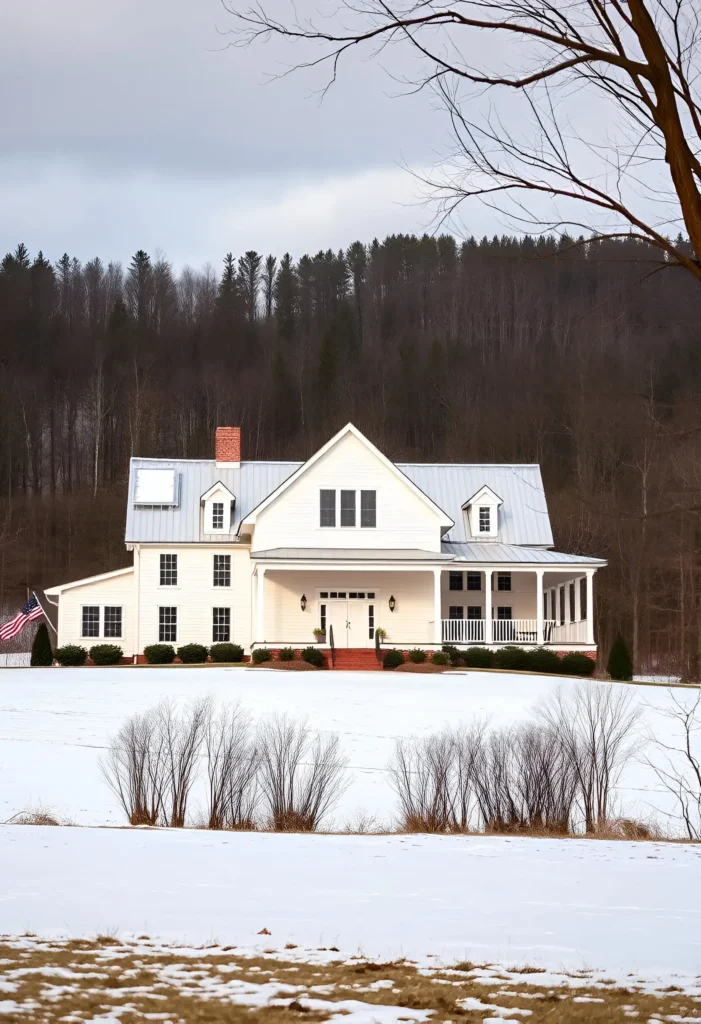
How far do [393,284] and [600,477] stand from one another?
103ft

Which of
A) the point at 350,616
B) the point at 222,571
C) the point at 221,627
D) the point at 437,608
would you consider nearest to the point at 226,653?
the point at 221,627

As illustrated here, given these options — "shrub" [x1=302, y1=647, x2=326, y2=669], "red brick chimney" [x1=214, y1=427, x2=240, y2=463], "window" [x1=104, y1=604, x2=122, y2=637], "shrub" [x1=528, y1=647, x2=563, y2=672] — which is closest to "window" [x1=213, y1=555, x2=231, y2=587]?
"window" [x1=104, y1=604, x2=122, y2=637]

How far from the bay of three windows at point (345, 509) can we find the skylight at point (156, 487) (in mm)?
6005

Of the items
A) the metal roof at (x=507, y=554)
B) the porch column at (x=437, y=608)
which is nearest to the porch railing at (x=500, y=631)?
the porch column at (x=437, y=608)

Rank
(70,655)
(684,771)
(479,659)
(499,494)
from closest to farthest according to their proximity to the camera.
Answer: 1. (684,771)
2. (479,659)
3. (70,655)
4. (499,494)

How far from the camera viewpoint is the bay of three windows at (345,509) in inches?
1606

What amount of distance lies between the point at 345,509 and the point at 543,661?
813cm

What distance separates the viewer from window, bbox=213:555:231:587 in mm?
41969

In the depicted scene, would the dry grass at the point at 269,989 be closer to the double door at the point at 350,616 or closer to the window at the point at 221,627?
the double door at the point at 350,616

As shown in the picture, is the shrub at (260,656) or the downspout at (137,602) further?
the downspout at (137,602)

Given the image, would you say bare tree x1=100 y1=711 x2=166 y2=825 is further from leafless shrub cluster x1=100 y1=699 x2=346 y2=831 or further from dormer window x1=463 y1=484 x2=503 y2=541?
dormer window x1=463 y1=484 x2=503 y2=541

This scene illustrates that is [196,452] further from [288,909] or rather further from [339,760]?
[288,909]

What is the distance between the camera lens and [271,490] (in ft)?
147

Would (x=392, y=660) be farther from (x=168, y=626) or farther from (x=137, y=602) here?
(x=137, y=602)
